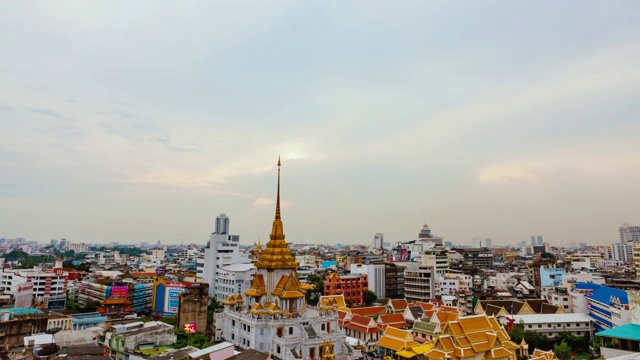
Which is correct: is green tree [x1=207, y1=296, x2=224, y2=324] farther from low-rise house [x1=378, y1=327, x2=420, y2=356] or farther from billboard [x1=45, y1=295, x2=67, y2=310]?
billboard [x1=45, y1=295, x2=67, y2=310]

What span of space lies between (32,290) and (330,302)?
46.8 metres

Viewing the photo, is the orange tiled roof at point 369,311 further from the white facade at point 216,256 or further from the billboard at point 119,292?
the billboard at point 119,292

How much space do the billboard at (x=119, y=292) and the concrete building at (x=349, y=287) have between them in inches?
1154

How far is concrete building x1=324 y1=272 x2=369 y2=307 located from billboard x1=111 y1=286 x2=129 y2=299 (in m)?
29.3

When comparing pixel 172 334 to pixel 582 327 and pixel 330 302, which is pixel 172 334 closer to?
pixel 330 302

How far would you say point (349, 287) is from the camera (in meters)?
67.5

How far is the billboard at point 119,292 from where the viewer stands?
194ft

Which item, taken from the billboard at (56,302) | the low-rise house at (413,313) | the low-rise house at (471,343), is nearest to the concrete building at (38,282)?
the billboard at (56,302)

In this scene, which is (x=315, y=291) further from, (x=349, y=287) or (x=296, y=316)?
(x=296, y=316)

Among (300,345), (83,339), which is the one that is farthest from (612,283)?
(83,339)

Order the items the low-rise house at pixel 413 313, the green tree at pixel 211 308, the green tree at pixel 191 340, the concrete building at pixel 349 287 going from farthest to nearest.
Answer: the concrete building at pixel 349 287, the low-rise house at pixel 413 313, the green tree at pixel 211 308, the green tree at pixel 191 340

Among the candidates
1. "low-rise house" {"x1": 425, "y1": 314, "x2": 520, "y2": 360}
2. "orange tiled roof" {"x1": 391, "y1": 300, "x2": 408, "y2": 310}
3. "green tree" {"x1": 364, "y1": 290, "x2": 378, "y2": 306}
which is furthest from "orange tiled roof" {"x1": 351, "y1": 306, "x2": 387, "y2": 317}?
"low-rise house" {"x1": 425, "y1": 314, "x2": 520, "y2": 360}

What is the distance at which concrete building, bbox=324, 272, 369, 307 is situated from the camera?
65.9m

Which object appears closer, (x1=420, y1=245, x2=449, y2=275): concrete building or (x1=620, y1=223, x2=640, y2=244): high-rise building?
(x1=420, y1=245, x2=449, y2=275): concrete building
